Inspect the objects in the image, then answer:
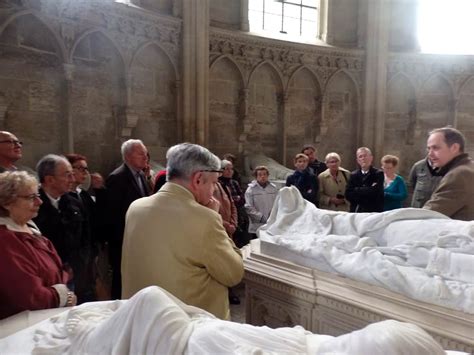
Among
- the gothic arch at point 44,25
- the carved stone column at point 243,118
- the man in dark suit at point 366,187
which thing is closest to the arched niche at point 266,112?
the carved stone column at point 243,118

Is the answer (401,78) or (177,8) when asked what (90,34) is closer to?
(177,8)

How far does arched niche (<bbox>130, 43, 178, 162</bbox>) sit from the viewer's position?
705 centimetres

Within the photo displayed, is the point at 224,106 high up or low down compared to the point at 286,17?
down

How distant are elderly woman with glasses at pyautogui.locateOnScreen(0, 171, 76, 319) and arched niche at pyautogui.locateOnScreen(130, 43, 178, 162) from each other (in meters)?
4.84

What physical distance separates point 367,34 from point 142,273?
8.92 meters

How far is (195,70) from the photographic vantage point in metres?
7.62

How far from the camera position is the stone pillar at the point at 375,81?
948 centimetres

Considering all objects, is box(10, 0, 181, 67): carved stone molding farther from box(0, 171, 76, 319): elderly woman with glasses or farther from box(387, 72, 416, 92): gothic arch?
box(387, 72, 416, 92): gothic arch

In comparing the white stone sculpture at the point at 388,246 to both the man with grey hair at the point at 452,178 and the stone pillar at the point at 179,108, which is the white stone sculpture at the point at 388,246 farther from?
the stone pillar at the point at 179,108

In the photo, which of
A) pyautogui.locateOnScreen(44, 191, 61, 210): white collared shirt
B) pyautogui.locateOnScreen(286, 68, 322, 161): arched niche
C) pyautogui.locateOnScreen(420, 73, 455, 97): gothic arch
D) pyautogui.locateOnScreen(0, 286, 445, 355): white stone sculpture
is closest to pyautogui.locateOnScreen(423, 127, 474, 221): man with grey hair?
pyautogui.locateOnScreen(0, 286, 445, 355): white stone sculpture

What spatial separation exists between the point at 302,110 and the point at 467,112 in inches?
148

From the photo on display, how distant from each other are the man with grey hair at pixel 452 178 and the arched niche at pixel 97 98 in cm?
491

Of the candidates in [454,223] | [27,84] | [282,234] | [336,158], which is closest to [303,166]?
[336,158]

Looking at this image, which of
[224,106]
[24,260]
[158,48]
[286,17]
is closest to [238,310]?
[24,260]
